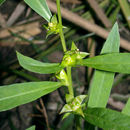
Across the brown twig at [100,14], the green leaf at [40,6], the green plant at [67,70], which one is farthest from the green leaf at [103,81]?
the brown twig at [100,14]

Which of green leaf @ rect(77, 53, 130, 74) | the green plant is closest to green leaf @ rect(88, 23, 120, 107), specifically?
the green plant

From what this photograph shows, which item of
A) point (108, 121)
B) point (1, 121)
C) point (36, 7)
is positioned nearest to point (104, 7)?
point (1, 121)

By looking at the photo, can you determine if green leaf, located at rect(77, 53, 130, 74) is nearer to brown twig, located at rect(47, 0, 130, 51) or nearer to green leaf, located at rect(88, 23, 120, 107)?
green leaf, located at rect(88, 23, 120, 107)

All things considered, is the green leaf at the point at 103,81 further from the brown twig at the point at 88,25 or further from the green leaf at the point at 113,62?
the brown twig at the point at 88,25

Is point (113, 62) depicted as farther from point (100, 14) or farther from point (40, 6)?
point (100, 14)

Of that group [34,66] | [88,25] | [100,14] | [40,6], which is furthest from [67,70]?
[100,14]

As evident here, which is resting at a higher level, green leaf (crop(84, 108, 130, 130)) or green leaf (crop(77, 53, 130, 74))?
green leaf (crop(77, 53, 130, 74))

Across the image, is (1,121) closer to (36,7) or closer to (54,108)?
(54,108)
